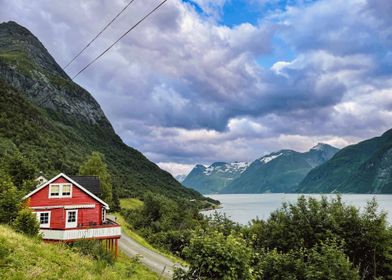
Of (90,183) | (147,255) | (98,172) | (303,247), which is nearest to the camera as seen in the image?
(303,247)

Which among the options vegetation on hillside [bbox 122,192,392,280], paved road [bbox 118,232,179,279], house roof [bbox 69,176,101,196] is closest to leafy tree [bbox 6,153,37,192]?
house roof [bbox 69,176,101,196]

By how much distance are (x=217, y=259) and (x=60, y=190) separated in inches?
1205

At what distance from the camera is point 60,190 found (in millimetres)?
39219

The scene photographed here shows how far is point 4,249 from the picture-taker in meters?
11.3

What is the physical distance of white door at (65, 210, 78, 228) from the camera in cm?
3928

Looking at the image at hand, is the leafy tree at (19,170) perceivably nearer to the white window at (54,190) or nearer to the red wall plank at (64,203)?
the white window at (54,190)

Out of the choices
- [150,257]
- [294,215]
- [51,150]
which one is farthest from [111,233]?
[51,150]

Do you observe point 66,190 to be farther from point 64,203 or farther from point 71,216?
point 71,216

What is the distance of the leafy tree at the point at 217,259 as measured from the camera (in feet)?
40.7

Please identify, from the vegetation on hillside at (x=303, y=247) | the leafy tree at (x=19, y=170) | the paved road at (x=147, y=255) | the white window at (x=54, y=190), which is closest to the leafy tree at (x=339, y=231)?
the vegetation on hillside at (x=303, y=247)

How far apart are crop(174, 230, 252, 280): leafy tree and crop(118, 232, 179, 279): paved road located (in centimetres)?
2313

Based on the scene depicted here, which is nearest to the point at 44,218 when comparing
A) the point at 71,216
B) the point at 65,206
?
the point at 65,206

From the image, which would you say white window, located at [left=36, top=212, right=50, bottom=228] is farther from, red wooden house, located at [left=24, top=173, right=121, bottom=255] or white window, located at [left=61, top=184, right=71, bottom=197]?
white window, located at [left=61, top=184, right=71, bottom=197]

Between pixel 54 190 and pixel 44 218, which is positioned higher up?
pixel 54 190
